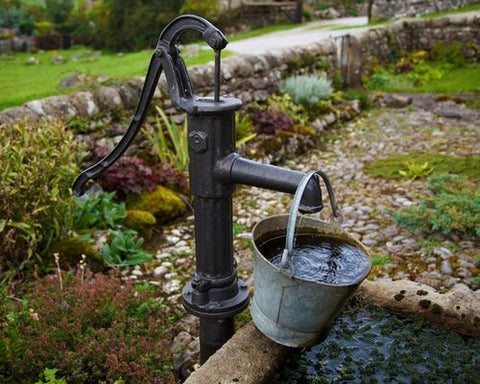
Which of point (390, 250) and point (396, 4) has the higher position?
point (396, 4)

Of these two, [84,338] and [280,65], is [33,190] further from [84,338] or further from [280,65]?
[280,65]

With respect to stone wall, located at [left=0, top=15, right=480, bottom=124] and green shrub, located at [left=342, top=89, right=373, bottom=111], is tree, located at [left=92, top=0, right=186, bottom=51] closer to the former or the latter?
stone wall, located at [left=0, top=15, right=480, bottom=124]

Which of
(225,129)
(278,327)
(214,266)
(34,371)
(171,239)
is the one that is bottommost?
(171,239)

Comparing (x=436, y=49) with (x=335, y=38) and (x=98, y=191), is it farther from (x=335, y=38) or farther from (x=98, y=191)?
(x=98, y=191)

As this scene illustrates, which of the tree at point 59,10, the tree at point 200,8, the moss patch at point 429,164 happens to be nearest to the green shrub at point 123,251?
the moss patch at point 429,164

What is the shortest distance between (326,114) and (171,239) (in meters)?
4.16

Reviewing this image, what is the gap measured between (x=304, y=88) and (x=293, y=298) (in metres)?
6.11

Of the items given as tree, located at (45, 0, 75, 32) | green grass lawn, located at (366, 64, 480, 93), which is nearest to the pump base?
green grass lawn, located at (366, 64, 480, 93)

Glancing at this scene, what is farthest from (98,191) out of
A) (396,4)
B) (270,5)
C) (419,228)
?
(270,5)

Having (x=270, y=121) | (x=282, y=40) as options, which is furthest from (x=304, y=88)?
(x=282, y=40)

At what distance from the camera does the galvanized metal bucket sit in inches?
61.3

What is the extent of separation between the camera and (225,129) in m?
1.77

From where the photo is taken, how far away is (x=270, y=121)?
656cm

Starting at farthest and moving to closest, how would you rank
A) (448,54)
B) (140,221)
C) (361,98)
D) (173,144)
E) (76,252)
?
(448,54), (361,98), (173,144), (140,221), (76,252)
